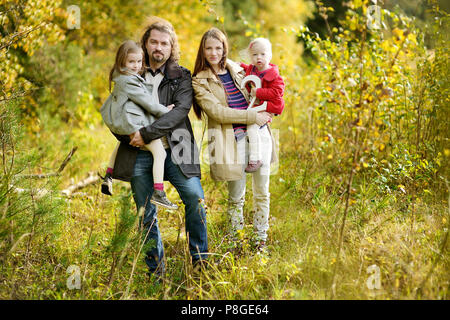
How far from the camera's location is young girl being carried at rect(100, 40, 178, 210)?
292cm

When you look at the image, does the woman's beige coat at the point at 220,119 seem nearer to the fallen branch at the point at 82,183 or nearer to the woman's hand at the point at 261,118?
the woman's hand at the point at 261,118

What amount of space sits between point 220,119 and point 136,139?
0.66 meters

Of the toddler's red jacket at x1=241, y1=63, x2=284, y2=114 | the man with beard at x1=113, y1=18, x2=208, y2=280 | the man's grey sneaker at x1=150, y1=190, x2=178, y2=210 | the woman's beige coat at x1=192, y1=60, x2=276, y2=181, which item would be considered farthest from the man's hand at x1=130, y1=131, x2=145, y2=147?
the toddler's red jacket at x1=241, y1=63, x2=284, y2=114

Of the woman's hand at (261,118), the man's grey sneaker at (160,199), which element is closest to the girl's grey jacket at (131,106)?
the man's grey sneaker at (160,199)

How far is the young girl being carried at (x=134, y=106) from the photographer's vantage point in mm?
2924

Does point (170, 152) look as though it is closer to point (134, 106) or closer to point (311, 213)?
point (134, 106)

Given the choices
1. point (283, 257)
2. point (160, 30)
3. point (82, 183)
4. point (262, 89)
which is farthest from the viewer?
point (82, 183)

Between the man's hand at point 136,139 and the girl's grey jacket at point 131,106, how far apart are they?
30 millimetres

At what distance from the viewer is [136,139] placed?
290 cm

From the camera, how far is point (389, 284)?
2.58m

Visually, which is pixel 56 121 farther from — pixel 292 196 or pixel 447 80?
pixel 447 80

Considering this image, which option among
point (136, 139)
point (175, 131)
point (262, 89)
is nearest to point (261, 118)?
point (262, 89)

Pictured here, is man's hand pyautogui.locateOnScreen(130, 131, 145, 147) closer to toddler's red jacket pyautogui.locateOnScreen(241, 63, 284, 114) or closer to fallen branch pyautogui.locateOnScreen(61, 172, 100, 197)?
toddler's red jacket pyautogui.locateOnScreen(241, 63, 284, 114)
